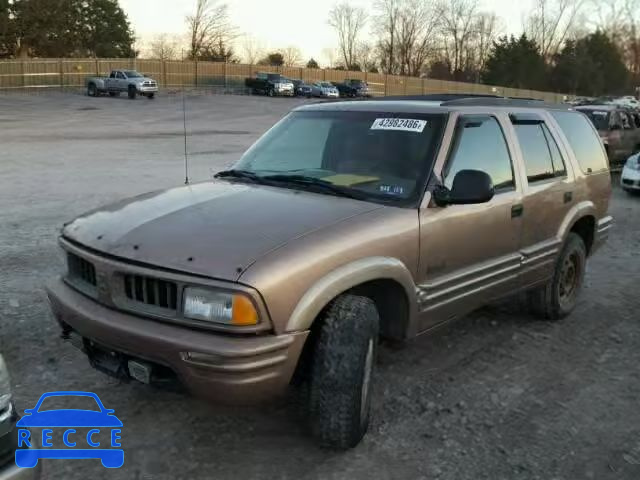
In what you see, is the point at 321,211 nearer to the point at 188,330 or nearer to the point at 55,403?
the point at 188,330

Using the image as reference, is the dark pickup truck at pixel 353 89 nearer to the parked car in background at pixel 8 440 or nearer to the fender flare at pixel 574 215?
the fender flare at pixel 574 215

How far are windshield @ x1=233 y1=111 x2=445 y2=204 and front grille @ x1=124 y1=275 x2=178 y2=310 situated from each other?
122 cm

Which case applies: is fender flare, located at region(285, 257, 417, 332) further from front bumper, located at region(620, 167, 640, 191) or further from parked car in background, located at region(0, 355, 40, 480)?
front bumper, located at region(620, 167, 640, 191)

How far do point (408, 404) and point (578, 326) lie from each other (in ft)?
7.18

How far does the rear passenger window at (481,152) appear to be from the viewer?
4.06 m

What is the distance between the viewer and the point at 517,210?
4500mm

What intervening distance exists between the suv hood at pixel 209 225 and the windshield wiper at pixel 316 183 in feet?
0.26

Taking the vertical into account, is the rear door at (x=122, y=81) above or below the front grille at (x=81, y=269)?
above

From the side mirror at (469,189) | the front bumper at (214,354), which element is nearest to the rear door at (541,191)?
the side mirror at (469,189)

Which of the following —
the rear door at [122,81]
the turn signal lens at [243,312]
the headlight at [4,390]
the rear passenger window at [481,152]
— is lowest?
the headlight at [4,390]

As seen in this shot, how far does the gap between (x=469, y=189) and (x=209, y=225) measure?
1.49 m

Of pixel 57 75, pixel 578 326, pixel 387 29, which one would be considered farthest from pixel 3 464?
pixel 387 29

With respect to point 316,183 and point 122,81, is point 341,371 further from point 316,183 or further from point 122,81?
point 122,81

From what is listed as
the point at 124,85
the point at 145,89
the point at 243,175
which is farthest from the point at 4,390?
the point at 124,85
